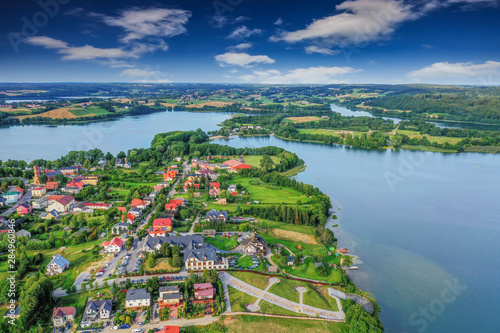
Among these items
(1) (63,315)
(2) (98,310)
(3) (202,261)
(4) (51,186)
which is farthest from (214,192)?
(1) (63,315)

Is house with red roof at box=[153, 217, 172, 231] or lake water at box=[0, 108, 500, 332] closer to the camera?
lake water at box=[0, 108, 500, 332]

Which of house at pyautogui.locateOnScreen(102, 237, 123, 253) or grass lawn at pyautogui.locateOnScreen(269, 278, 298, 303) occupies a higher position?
house at pyautogui.locateOnScreen(102, 237, 123, 253)

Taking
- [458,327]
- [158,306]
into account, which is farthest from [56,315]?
[458,327]

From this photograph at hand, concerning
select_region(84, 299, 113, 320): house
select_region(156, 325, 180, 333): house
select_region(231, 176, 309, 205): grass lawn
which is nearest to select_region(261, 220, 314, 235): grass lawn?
select_region(231, 176, 309, 205): grass lawn

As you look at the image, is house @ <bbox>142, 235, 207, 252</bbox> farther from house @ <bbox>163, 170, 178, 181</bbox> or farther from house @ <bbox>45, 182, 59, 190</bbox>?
house @ <bbox>45, 182, 59, 190</bbox>

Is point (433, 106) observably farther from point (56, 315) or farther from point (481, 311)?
point (56, 315)

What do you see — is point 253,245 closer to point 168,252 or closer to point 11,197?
point 168,252
